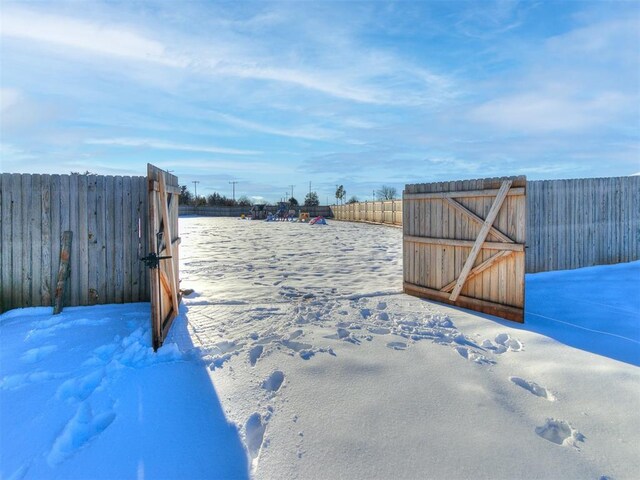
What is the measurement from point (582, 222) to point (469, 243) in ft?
14.9

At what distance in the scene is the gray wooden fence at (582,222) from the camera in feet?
25.9

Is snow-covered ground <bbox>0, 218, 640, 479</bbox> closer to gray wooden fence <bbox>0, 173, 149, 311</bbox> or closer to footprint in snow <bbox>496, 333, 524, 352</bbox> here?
footprint in snow <bbox>496, 333, 524, 352</bbox>

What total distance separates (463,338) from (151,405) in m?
3.28

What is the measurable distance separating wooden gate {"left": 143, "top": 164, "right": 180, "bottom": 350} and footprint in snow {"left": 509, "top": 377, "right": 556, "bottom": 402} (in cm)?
357

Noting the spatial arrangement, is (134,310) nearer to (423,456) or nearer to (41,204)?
(41,204)

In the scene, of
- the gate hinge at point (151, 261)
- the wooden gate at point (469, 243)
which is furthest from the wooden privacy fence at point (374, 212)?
the gate hinge at point (151, 261)

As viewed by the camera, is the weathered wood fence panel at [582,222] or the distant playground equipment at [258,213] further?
the distant playground equipment at [258,213]

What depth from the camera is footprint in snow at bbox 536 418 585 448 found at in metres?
2.55

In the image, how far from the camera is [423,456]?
238 cm

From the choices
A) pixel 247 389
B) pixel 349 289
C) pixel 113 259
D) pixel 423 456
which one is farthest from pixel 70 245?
pixel 423 456

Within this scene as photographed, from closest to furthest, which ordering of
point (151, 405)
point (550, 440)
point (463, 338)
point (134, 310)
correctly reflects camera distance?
point (550, 440), point (151, 405), point (463, 338), point (134, 310)

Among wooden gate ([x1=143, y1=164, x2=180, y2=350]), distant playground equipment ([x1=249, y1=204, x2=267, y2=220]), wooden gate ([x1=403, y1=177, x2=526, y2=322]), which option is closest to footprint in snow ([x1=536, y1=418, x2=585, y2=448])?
wooden gate ([x1=403, y1=177, x2=526, y2=322])

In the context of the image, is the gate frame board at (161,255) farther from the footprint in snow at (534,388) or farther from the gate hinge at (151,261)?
the footprint in snow at (534,388)

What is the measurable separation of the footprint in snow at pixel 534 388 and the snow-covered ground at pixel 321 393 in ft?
0.05
